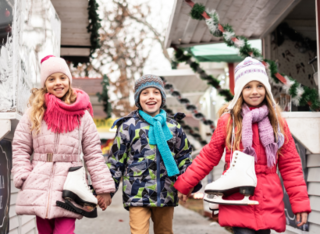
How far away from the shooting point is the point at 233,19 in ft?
21.5

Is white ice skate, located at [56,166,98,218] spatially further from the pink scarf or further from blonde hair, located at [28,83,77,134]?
blonde hair, located at [28,83,77,134]

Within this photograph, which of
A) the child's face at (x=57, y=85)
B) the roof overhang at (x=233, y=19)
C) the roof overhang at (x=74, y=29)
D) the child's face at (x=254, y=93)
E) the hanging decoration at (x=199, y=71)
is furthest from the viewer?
the hanging decoration at (x=199, y=71)

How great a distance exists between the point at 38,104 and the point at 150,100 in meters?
1.08

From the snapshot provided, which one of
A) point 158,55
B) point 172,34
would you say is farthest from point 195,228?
point 158,55

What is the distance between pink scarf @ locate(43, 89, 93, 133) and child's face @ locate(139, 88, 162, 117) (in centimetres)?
75

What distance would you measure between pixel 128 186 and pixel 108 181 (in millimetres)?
408

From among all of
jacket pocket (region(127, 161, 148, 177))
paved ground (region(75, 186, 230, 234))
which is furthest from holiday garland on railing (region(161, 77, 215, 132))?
jacket pocket (region(127, 161, 148, 177))

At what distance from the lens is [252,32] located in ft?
23.4

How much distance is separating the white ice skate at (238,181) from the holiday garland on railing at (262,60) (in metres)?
1.94

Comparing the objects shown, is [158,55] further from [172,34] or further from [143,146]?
[143,146]

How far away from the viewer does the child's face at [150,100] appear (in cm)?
376

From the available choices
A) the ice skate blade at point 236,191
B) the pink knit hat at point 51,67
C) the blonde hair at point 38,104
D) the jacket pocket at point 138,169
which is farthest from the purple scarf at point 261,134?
the pink knit hat at point 51,67

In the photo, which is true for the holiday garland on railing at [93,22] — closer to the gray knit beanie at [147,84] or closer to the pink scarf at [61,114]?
the gray knit beanie at [147,84]

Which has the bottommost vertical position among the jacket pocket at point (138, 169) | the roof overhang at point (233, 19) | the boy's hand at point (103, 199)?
the boy's hand at point (103, 199)
